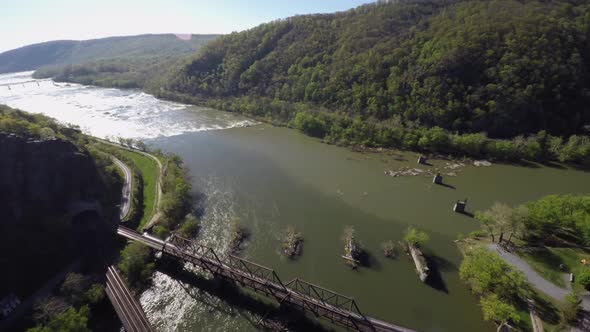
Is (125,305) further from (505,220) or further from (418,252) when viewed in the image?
(505,220)

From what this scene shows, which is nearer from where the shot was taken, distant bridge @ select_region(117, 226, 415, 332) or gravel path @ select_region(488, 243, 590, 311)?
distant bridge @ select_region(117, 226, 415, 332)

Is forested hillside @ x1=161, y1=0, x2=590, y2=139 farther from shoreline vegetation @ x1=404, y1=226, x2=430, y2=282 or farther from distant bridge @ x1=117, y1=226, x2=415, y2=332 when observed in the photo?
distant bridge @ x1=117, y1=226, x2=415, y2=332

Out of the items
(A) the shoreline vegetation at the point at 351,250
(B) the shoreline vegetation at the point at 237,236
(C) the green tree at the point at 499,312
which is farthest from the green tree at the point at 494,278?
(B) the shoreline vegetation at the point at 237,236

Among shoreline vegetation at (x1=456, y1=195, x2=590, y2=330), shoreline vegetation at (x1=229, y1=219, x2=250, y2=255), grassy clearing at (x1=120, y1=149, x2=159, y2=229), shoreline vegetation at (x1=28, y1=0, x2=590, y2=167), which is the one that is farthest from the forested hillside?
grassy clearing at (x1=120, y1=149, x2=159, y2=229)

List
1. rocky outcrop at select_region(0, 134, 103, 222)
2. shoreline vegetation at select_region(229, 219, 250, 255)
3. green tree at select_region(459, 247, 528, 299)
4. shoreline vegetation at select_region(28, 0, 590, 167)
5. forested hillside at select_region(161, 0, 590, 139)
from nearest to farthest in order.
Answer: green tree at select_region(459, 247, 528, 299) → rocky outcrop at select_region(0, 134, 103, 222) → shoreline vegetation at select_region(229, 219, 250, 255) → shoreline vegetation at select_region(28, 0, 590, 167) → forested hillside at select_region(161, 0, 590, 139)

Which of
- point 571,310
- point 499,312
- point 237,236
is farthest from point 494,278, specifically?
point 237,236

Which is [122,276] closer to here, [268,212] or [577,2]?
[268,212]
